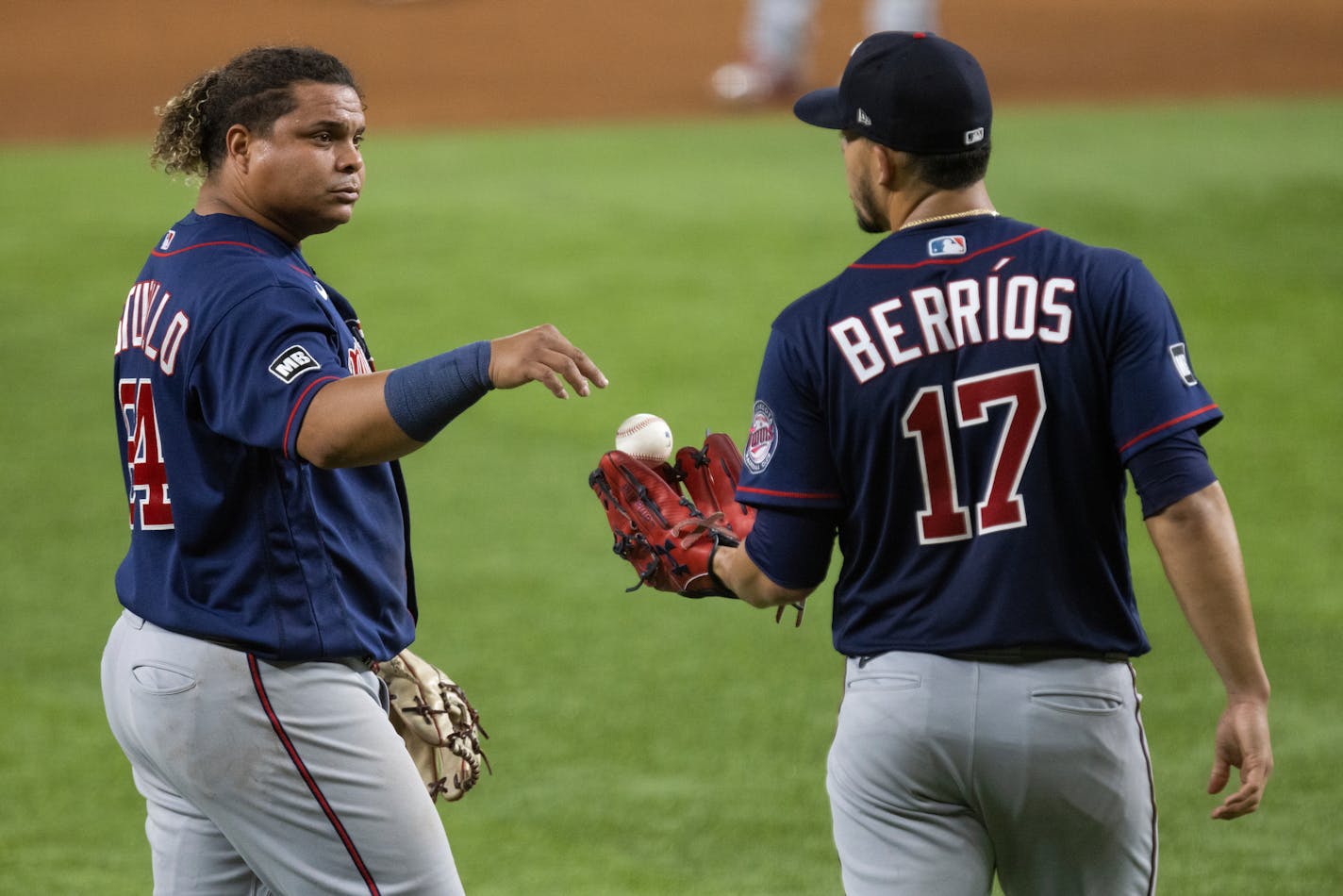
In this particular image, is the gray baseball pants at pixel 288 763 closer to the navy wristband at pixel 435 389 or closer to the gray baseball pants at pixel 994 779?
the navy wristband at pixel 435 389

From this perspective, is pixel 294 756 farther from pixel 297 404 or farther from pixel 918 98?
pixel 918 98

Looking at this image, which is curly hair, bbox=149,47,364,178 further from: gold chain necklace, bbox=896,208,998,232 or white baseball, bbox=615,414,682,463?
gold chain necklace, bbox=896,208,998,232

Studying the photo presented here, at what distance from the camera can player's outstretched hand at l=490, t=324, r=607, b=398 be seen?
93.9 inches

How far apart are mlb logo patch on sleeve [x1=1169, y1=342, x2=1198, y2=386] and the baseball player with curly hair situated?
0.84 metres

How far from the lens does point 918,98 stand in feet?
7.95

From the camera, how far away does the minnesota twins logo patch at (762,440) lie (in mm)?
2475

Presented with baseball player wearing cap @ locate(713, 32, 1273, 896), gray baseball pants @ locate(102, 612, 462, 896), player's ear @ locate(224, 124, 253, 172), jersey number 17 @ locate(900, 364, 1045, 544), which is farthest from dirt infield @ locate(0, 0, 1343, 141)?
jersey number 17 @ locate(900, 364, 1045, 544)

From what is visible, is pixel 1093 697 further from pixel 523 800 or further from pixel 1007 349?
pixel 523 800

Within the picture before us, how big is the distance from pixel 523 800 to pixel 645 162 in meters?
9.45

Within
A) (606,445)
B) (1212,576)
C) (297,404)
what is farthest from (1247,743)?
→ (606,445)

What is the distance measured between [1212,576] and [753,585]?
686 mm

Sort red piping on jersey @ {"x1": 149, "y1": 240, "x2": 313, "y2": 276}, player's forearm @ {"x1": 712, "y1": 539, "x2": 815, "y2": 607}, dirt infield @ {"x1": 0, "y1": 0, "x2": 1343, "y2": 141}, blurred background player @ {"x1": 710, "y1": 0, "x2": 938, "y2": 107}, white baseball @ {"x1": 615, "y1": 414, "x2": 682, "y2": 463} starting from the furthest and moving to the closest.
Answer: dirt infield @ {"x1": 0, "y1": 0, "x2": 1343, "y2": 141}, blurred background player @ {"x1": 710, "y1": 0, "x2": 938, "y2": 107}, white baseball @ {"x1": 615, "y1": 414, "x2": 682, "y2": 463}, red piping on jersey @ {"x1": 149, "y1": 240, "x2": 313, "y2": 276}, player's forearm @ {"x1": 712, "y1": 539, "x2": 815, "y2": 607}

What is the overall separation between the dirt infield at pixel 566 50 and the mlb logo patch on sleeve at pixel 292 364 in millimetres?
13843

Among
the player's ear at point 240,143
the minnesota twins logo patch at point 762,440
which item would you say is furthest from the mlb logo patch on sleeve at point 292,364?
the minnesota twins logo patch at point 762,440
